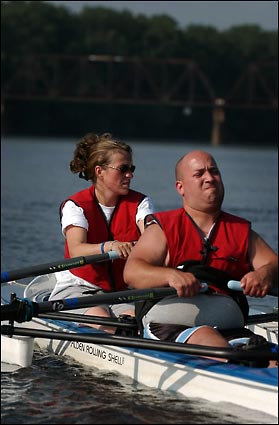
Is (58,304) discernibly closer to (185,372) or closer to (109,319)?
(109,319)

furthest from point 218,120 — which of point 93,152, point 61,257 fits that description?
point 93,152

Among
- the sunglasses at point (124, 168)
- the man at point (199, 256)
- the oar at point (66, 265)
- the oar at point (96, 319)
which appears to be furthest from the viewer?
the sunglasses at point (124, 168)

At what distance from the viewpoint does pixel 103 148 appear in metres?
10.1

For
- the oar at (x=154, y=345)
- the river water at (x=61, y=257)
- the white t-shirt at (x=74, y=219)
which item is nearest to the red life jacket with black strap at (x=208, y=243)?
the oar at (x=154, y=345)

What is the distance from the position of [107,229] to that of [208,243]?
204 cm

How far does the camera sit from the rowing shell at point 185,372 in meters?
7.95

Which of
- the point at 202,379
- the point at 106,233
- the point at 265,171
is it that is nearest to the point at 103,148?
the point at 106,233

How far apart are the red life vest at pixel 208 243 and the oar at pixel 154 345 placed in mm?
631

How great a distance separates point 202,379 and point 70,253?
222 centimetres

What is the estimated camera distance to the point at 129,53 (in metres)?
121

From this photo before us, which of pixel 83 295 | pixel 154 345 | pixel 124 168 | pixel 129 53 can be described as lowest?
pixel 154 345

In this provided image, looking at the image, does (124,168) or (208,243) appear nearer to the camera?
(208,243)

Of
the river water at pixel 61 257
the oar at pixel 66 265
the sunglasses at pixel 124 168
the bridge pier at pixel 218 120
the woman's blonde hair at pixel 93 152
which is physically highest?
the bridge pier at pixel 218 120

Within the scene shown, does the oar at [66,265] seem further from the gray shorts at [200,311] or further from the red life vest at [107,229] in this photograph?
the gray shorts at [200,311]
